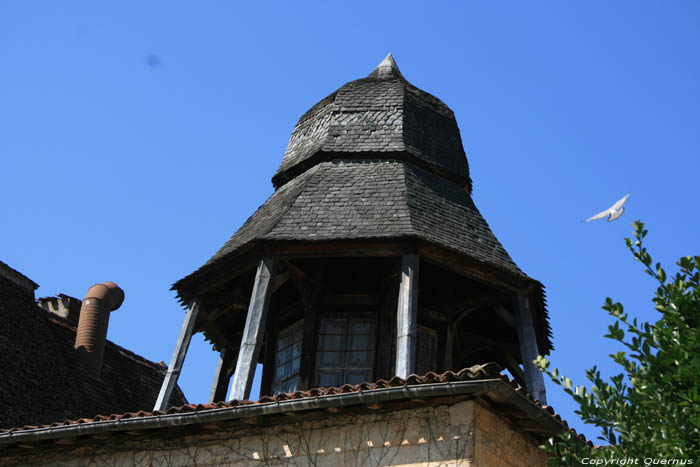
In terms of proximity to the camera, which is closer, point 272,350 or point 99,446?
point 99,446

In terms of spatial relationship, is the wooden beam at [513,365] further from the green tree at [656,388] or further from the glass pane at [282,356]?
the green tree at [656,388]

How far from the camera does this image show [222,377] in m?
14.5

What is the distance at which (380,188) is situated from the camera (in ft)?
44.0

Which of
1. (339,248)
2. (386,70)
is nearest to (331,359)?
(339,248)

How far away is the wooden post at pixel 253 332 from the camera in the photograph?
11.3 metres

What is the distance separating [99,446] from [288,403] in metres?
2.26

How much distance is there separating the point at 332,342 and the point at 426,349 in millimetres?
1217

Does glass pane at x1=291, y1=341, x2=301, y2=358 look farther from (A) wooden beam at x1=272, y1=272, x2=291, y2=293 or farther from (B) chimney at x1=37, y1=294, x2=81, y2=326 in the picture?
(B) chimney at x1=37, y1=294, x2=81, y2=326

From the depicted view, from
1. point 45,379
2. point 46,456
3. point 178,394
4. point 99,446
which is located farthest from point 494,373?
point 178,394

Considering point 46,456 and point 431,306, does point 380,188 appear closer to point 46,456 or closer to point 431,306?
point 431,306

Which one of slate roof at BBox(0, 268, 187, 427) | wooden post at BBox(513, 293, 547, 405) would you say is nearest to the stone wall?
wooden post at BBox(513, 293, 547, 405)

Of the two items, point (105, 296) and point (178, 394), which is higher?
point (105, 296)

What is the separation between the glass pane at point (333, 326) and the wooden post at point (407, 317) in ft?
5.43

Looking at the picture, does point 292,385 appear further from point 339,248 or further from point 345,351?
point 339,248
